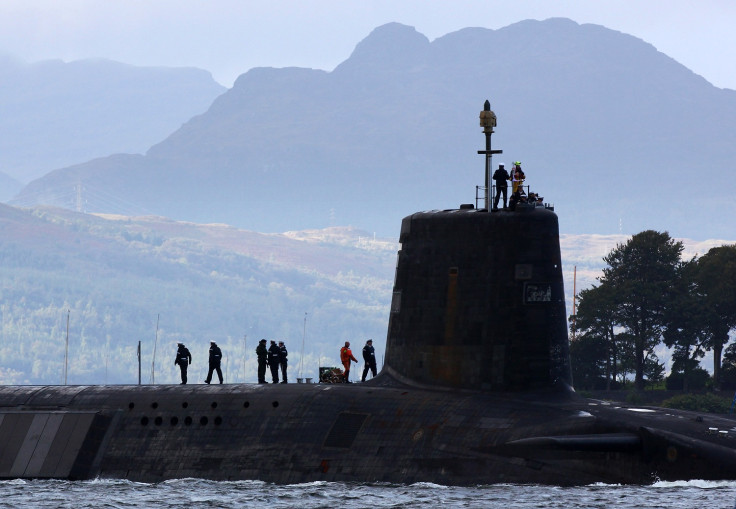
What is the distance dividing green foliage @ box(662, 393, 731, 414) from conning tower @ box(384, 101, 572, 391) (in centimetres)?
5710

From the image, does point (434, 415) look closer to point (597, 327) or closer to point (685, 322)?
point (685, 322)

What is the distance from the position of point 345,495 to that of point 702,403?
6217 cm

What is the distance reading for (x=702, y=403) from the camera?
8738 centimetres

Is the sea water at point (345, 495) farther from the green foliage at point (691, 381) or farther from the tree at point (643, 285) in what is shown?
the tree at point (643, 285)

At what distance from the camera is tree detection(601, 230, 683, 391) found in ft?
335

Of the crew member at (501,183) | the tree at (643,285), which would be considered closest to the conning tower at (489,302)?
the crew member at (501,183)

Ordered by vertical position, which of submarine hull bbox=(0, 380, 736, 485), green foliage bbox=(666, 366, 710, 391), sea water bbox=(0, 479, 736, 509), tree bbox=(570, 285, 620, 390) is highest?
tree bbox=(570, 285, 620, 390)

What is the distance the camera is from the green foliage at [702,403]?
87.4 meters

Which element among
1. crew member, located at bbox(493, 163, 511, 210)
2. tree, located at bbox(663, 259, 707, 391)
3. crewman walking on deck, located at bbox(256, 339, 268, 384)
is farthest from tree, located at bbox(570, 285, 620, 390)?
crew member, located at bbox(493, 163, 511, 210)

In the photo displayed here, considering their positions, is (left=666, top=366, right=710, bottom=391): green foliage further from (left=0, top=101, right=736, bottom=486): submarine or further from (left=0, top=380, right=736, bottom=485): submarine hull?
A: (left=0, top=380, right=736, bottom=485): submarine hull

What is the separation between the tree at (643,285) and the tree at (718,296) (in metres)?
2.48

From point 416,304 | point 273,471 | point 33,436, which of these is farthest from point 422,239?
point 33,436

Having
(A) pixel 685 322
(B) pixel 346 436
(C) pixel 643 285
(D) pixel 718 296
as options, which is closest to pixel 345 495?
(B) pixel 346 436

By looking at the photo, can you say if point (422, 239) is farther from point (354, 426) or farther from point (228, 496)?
point (228, 496)
